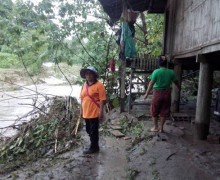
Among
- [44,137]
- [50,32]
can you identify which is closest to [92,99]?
[44,137]

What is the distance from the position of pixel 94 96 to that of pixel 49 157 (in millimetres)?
1586

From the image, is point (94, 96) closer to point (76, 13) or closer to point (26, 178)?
point (26, 178)

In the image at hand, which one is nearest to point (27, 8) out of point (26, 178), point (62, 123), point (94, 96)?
point (62, 123)

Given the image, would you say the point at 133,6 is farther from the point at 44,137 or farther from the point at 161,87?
the point at 44,137

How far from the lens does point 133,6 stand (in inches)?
382

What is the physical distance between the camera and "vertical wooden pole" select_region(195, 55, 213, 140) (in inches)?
218

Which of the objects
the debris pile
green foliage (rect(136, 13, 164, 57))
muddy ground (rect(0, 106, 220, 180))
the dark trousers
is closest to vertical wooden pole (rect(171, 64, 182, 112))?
muddy ground (rect(0, 106, 220, 180))

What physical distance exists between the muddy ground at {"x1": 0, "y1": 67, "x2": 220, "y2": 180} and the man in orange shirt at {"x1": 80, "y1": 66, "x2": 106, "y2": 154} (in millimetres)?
504

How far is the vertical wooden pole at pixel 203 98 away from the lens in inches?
218

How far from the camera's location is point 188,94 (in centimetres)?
1275

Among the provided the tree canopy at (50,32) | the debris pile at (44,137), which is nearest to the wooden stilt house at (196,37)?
the tree canopy at (50,32)

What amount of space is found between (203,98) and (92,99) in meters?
2.17

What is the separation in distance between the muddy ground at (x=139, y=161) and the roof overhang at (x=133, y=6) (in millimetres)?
4428

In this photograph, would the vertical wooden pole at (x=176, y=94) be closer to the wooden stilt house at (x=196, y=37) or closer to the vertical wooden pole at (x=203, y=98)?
the wooden stilt house at (x=196, y=37)
